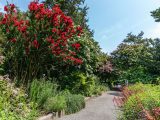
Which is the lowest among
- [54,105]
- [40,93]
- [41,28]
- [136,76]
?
[54,105]

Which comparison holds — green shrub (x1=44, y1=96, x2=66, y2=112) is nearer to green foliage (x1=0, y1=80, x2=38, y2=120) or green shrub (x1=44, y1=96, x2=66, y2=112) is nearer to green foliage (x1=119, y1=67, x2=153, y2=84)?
green foliage (x1=0, y1=80, x2=38, y2=120)

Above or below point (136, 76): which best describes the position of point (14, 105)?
below

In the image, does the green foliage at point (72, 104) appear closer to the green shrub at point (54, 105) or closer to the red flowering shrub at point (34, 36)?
the green shrub at point (54, 105)

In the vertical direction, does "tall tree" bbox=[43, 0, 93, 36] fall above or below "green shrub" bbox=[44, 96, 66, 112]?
above

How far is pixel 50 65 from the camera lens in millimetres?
13484

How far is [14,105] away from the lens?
327 inches

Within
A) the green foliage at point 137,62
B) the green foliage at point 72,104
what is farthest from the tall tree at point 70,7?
the green foliage at point 72,104

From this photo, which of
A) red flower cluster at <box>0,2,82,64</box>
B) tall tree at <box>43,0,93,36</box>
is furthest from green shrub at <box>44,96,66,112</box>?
tall tree at <box>43,0,93,36</box>

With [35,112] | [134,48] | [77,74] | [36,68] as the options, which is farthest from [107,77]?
[35,112]

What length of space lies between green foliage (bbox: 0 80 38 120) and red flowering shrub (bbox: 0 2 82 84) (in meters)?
2.44

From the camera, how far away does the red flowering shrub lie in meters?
11.2

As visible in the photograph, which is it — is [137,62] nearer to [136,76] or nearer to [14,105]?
[136,76]

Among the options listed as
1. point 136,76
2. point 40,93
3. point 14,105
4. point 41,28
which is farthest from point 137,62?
point 14,105

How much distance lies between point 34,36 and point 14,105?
3.58 meters
